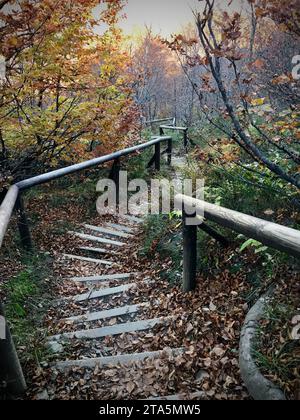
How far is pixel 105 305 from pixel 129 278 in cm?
69

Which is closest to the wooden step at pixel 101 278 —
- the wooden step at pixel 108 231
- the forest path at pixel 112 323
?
the forest path at pixel 112 323

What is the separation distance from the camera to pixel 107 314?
12.6 ft

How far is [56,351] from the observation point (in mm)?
3164

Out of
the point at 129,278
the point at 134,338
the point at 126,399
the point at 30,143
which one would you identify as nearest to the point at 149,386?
the point at 126,399

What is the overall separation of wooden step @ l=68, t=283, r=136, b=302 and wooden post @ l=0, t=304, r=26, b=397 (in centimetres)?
164

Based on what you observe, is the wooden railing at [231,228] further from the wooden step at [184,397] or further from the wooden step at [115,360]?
the wooden step at [184,397]

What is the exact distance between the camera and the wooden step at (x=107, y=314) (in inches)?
148

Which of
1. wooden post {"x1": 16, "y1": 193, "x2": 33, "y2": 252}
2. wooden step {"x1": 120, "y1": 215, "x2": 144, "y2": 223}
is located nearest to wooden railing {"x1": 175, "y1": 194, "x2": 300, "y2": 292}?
wooden post {"x1": 16, "y1": 193, "x2": 33, "y2": 252}

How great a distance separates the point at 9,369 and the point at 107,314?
5.07 feet

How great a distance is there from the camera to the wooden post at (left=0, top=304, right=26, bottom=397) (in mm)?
2314

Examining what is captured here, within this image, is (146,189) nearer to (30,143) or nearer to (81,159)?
(81,159)

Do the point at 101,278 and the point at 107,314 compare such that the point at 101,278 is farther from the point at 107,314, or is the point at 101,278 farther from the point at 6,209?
the point at 6,209

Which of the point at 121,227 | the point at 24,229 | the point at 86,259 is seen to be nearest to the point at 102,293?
the point at 86,259
